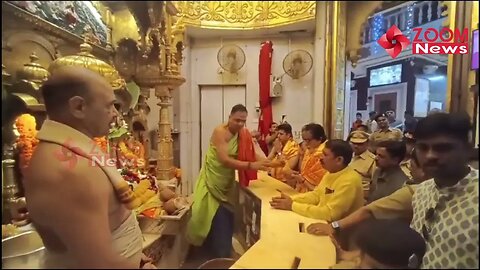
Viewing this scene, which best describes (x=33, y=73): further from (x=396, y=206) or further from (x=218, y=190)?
(x=396, y=206)

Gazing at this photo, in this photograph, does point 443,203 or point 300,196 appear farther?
point 300,196

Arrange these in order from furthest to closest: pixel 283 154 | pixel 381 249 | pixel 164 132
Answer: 1. pixel 283 154
2. pixel 164 132
3. pixel 381 249

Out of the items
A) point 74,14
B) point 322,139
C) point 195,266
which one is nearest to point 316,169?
point 322,139

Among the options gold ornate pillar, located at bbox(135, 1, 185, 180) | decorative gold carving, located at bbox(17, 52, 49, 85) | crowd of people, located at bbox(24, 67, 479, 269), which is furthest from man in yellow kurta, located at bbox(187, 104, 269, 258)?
decorative gold carving, located at bbox(17, 52, 49, 85)

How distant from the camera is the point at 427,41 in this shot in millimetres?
783

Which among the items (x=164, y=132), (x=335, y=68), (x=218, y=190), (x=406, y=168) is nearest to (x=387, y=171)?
(x=406, y=168)

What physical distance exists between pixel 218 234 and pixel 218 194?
0.09 m

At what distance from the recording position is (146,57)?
752 mm

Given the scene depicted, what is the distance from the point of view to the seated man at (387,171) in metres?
0.77

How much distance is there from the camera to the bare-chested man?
22.4 inches

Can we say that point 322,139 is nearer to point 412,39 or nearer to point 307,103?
point 307,103

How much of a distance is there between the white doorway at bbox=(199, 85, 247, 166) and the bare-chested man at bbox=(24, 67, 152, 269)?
0.61 ft

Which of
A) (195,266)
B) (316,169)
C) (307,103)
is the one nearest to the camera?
(195,266)

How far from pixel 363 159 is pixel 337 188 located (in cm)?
9
